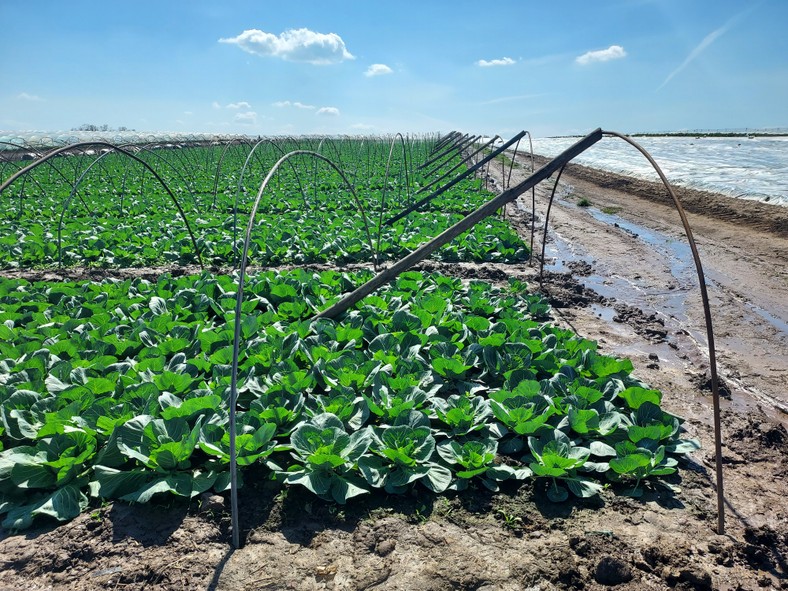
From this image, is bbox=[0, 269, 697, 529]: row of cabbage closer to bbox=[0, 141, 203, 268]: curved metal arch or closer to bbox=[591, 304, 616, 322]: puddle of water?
bbox=[0, 141, 203, 268]: curved metal arch

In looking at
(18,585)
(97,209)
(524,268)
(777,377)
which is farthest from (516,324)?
(97,209)

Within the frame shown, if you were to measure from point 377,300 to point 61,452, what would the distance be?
2.90 meters

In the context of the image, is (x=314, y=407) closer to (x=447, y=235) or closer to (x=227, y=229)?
(x=447, y=235)

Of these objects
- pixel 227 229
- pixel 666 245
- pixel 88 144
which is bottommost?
pixel 666 245

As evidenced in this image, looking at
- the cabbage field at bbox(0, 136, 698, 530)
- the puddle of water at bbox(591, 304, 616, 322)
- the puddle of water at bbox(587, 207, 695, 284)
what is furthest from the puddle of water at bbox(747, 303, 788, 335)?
the cabbage field at bbox(0, 136, 698, 530)

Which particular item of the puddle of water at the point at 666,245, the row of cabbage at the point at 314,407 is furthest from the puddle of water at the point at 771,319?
the row of cabbage at the point at 314,407

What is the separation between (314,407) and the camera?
10.2 feet

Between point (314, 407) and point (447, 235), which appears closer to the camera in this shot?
point (314, 407)

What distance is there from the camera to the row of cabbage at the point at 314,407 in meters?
2.52

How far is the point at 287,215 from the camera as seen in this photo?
9.80 metres

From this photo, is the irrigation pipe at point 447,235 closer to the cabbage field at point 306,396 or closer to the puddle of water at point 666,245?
the cabbage field at point 306,396

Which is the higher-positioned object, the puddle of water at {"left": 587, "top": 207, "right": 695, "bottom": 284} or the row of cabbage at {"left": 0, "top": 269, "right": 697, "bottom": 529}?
the puddle of water at {"left": 587, "top": 207, "right": 695, "bottom": 284}

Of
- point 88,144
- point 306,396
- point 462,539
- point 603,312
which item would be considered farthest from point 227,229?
point 462,539

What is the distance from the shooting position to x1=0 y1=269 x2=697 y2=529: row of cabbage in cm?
252
